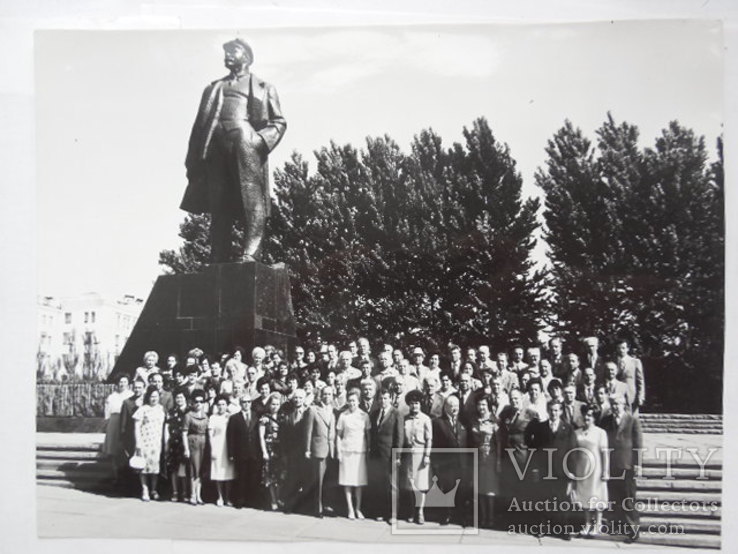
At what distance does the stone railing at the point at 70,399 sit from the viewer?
4.88 meters

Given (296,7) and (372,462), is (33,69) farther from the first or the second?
(372,462)

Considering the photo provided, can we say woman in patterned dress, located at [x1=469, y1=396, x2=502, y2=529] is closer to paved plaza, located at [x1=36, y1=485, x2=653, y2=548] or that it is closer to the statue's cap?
paved plaza, located at [x1=36, y1=485, x2=653, y2=548]

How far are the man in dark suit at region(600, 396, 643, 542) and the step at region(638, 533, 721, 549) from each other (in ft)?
0.23

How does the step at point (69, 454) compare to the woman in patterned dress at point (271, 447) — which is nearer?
the woman in patterned dress at point (271, 447)

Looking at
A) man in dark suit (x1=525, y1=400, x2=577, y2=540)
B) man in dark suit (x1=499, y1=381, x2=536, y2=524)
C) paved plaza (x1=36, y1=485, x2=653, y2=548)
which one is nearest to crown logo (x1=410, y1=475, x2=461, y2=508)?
paved plaza (x1=36, y1=485, x2=653, y2=548)

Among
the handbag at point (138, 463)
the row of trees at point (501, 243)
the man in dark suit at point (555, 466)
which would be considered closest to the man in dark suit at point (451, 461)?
the man in dark suit at point (555, 466)

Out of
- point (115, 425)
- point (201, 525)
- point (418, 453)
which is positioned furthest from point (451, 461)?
point (115, 425)

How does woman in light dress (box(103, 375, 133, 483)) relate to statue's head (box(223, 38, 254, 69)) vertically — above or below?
below

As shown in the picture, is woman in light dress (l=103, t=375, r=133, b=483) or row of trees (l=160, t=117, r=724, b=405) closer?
row of trees (l=160, t=117, r=724, b=405)

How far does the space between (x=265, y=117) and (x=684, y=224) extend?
2.50 meters

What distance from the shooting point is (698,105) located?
465 cm

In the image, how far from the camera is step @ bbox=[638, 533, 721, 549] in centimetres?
447

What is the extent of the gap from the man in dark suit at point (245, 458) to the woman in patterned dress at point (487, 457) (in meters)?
1.23

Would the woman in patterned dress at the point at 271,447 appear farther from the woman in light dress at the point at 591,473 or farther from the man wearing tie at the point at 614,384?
the man wearing tie at the point at 614,384
